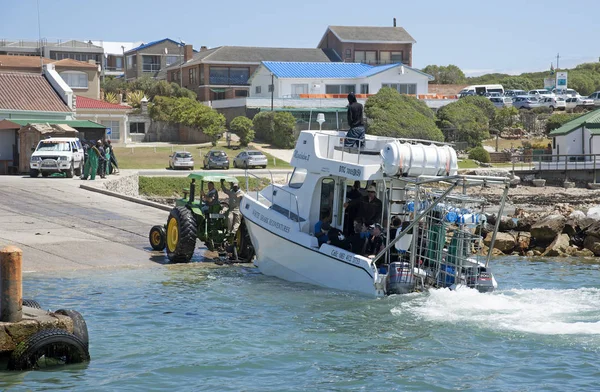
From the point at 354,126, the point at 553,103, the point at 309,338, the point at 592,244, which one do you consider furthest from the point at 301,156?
the point at 553,103

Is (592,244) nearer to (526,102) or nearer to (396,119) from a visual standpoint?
(396,119)

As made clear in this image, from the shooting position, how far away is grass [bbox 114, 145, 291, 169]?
5848 centimetres

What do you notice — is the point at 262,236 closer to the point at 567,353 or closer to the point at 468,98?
the point at 567,353

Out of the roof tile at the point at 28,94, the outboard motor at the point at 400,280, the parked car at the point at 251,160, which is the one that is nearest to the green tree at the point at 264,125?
the parked car at the point at 251,160

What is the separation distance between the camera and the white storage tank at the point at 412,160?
17.9 metres

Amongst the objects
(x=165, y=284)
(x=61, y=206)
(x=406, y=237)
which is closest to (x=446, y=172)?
(x=406, y=237)

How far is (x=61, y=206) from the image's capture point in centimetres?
3028

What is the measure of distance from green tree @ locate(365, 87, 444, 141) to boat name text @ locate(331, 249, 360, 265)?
4566 centimetres

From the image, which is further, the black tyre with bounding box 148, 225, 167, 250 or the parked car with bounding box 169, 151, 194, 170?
the parked car with bounding box 169, 151, 194, 170

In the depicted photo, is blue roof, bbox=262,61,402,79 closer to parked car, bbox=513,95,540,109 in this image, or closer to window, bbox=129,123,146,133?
parked car, bbox=513,95,540,109

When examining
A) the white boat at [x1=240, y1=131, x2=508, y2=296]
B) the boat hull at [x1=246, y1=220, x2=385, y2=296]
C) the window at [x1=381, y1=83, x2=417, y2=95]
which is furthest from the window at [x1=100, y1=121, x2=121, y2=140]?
the white boat at [x1=240, y1=131, x2=508, y2=296]

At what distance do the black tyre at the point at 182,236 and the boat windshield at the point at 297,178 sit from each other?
281cm

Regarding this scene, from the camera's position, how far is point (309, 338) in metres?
15.2

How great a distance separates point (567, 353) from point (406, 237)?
5.26 metres
